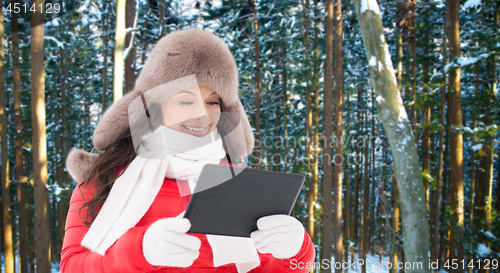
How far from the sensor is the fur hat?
6.23 feet

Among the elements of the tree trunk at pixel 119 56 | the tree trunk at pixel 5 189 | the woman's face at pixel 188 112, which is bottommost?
the tree trunk at pixel 5 189

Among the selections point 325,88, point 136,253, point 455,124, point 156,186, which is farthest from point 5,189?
point 455,124

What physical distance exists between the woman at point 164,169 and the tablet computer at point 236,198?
63 mm

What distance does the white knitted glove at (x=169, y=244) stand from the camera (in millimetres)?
1197

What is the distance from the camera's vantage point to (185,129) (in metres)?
1.93

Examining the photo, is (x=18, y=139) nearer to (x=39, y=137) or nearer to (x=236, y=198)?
(x=39, y=137)

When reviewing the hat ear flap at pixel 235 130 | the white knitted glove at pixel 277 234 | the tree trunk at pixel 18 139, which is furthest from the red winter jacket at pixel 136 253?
the tree trunk at pixel 18 139

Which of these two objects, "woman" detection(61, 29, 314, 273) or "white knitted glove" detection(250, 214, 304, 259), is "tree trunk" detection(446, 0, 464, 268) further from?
"white knitted glove" detection(250, 214, 304, 259)

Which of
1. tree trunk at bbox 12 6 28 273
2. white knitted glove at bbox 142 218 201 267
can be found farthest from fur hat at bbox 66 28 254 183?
tree trunk at bbox 12 6 28 273

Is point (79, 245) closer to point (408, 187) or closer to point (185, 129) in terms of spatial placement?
point (185, 129)

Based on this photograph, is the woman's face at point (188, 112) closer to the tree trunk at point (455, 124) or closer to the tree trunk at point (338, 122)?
the tree trunk at point (455, 124)

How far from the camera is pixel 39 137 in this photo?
7.74m

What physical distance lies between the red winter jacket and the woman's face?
0.34 metres

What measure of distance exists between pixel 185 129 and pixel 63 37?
14552 millimetres
